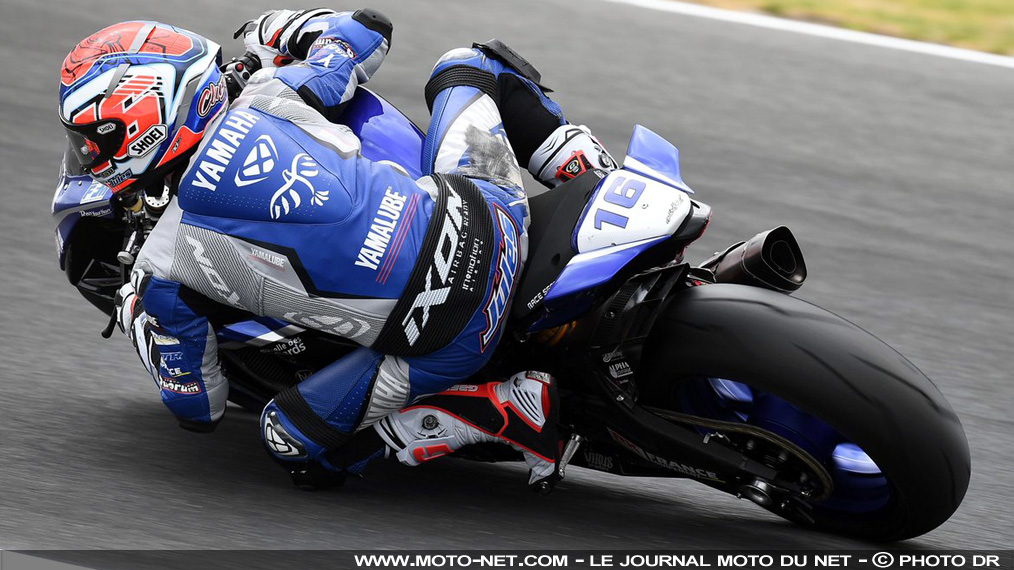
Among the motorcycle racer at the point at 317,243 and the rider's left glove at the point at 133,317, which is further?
the rider's left glove at the point at 133,317

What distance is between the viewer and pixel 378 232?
113 inches

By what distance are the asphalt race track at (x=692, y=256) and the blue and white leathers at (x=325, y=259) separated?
1.27 ft

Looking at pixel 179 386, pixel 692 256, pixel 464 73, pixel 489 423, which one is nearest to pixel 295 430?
pixel 179 386

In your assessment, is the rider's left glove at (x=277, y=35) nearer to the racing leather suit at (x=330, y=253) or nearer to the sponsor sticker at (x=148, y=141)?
the racing leather suit at (x=330, y=253)

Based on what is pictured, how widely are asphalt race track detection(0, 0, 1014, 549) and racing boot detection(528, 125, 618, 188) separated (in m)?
0.91

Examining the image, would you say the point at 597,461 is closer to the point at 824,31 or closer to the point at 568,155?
the point at 568,155

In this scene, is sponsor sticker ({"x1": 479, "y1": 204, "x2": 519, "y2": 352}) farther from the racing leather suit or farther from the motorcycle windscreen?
the motorcycle windscreen

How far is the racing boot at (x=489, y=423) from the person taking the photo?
120 inches

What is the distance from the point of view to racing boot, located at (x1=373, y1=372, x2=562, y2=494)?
3.06 meters

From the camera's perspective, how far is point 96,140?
2.85 m

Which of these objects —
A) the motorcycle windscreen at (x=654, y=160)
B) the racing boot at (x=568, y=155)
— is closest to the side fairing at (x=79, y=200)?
the racing boot at (x=568, y=155)

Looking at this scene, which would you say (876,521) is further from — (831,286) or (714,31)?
(714,31)

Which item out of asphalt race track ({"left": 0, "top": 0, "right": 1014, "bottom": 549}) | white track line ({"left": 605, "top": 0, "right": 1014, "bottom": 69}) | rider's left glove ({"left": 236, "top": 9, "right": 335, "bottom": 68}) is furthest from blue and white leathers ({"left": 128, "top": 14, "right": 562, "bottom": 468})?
white track line ({"left": 605, "top": 0, "right": 1014, "bottom": 69})

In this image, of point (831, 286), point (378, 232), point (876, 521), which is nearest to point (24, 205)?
point (378, 232)
